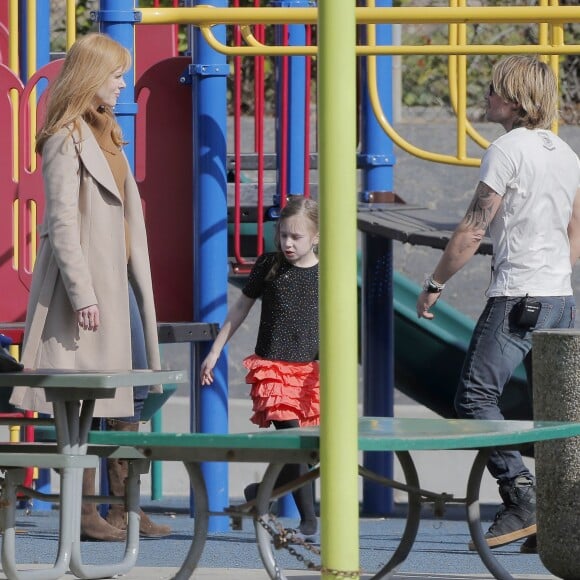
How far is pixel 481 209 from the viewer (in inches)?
187

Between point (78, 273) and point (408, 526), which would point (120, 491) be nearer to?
point (78, 273)

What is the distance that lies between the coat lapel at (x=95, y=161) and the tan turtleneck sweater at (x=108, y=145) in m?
0.07

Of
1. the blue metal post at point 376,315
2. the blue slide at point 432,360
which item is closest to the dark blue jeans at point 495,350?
the blue metal post at point 376,315

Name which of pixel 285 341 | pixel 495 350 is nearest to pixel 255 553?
pixel 285 341

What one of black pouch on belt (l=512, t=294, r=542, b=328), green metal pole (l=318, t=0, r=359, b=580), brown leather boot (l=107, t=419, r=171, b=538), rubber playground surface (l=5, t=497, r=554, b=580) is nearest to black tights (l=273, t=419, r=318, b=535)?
rubber playground surface (l=5, t=497, r=554, b=580)

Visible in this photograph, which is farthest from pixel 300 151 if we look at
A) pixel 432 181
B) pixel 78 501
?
pixel 432 181

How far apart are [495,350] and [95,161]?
136 centimetres

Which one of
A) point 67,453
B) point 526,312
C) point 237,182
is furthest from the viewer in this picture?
point 237,182

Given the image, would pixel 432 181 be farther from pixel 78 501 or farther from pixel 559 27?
pixel 78 501

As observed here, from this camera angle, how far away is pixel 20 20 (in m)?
6.40

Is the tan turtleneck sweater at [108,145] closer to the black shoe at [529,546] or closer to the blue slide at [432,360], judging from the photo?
the black shoe at [529,546]

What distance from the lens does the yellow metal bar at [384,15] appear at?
500cm

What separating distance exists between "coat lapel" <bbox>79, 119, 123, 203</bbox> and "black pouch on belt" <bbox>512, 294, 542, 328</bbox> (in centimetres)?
127

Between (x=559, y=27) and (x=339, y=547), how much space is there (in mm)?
2982
